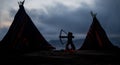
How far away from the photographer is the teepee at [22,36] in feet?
84.7

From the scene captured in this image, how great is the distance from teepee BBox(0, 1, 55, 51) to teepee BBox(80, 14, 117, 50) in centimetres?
525

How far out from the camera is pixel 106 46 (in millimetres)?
29078

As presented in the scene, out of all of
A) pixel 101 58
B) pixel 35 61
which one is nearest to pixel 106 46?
pixel 101 58

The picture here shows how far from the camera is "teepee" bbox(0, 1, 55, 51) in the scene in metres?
25.8

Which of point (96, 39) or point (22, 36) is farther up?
point (22, 36)

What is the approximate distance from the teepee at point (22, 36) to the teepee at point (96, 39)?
17.2 feet

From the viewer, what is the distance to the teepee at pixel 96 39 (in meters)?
29.1

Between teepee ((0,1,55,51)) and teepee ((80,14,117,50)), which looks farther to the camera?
teepee ((80,14,117,50))

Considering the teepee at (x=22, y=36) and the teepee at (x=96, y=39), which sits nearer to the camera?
the teepee at (x=22, y=36)

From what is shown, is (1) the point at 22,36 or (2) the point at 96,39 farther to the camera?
(2) the point at 96,39

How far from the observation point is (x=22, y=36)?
86.9 feet

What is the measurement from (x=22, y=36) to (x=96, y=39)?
921 centimetres

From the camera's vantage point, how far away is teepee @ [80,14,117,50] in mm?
29062

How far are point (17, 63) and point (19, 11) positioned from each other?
47.7ft
